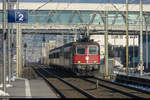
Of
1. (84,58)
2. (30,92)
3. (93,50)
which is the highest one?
(93,50)

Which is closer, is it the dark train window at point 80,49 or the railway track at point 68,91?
the railway track at point 68,91

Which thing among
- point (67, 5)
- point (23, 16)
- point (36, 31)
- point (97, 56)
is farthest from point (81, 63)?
point (67, 5)

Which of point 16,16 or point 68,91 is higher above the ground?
point 16,16

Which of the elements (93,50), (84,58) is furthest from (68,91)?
(93,50)

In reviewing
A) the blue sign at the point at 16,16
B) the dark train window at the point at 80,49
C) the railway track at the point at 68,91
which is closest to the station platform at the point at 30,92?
the railway track at the point at 68,91

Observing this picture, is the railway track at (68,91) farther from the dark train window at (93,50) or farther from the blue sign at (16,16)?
the dark train window at (93,50)

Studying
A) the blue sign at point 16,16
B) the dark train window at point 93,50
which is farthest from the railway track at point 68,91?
the dark train window at point 93,50

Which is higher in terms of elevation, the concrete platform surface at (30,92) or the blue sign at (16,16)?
the blue sign at (16,16)

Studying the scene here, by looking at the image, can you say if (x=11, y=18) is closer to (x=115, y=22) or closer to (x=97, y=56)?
(x=97, y=56)

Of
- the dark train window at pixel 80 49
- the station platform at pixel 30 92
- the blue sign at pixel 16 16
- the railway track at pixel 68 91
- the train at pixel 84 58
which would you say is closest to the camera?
the station platform at pixel 30 92

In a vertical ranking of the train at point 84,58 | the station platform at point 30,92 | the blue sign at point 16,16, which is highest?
the blue sign at point 16,16

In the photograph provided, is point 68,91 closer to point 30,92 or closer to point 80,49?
point 30,92

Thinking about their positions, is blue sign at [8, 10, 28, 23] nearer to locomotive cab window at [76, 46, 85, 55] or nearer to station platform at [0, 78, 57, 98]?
station platform at [0, 78, 57, 98]

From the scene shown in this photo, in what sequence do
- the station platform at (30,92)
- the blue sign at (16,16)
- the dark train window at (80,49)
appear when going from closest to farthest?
the station platform at (30,92) < the blue sign at (16,16) < the dark train window at (80,49)
